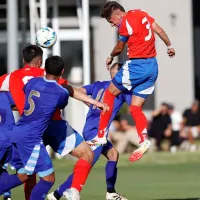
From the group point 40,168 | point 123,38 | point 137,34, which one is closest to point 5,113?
point 40,168

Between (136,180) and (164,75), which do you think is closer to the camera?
(136,180)

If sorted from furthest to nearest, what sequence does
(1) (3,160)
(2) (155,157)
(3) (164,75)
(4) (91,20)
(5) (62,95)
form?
(3) (164,75) < (4) (91,20) < (2) (155,157) < (1) (3,160) < (5) (62,95)

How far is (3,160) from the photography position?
1252cm

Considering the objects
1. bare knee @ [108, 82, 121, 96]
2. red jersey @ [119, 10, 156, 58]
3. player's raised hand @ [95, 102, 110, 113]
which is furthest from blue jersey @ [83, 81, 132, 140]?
player's raised hand @ [95, 102, 110, 113]

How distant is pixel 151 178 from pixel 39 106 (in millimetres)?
6551

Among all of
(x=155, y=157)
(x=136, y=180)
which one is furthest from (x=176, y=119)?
(x=136, y=180)

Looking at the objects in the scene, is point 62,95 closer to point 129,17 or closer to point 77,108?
point 129,17

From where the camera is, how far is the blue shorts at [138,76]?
13.1 metres

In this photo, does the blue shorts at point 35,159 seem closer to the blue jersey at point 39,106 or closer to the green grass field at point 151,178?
the blue jersey at point 39,106

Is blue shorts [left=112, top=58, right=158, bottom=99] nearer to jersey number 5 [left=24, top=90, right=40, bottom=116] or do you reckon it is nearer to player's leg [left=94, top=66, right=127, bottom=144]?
player's leg [left=94, top=66, right=127, bottom=144]

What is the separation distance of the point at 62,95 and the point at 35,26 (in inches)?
512

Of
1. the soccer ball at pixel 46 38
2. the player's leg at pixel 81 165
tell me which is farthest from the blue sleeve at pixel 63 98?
the soccer ball at pixel 46 38

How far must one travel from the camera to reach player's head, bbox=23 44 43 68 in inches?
492

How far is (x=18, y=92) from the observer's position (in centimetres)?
1213
